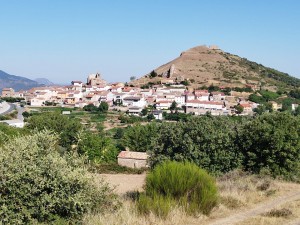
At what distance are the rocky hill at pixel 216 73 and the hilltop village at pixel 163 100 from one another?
19.4 feet

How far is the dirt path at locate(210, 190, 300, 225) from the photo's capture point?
7.32 m

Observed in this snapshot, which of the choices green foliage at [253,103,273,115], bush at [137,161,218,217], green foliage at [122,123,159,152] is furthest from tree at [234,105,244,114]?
bush at [137,161,218,217]

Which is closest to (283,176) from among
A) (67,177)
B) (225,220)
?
(225,220)

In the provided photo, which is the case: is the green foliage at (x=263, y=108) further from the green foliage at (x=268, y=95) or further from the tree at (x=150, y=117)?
the tree at (x=150, y=117)

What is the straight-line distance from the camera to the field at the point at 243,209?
6910 millimetres

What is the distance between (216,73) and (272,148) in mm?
111495

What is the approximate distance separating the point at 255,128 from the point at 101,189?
882 centimetres

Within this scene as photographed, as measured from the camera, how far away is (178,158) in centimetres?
1358

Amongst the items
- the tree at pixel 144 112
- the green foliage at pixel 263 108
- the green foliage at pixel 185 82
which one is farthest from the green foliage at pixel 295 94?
the tree at pixel 144 112

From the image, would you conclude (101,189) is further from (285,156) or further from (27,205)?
(285,156)

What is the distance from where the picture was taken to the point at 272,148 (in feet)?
44.9

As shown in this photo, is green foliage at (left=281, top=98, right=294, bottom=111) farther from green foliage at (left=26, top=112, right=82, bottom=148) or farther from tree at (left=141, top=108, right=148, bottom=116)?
green foliage at (left=26, top=112, right=82, bottom=148)

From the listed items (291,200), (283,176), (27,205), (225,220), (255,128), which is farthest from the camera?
(255,128)

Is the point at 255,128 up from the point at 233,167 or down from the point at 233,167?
up
